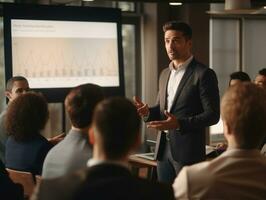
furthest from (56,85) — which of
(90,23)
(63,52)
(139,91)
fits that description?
(139,91)

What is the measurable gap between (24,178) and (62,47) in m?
2.66

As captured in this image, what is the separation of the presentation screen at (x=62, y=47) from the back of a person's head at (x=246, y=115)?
3.34 m

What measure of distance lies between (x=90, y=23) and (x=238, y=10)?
158cm

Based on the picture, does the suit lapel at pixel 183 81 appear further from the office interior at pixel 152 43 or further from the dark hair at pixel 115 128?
the office interior at pixel 152 43

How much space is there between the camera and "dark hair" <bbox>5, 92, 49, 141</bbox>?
3.15m

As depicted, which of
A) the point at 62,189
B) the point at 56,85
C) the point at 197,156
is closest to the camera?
the point at 62,189

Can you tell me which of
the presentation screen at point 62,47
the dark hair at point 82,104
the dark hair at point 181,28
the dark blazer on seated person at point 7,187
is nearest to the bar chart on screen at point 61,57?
the presentation screen at point 62,47

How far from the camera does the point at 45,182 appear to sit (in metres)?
1.76

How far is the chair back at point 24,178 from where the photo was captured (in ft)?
10.0

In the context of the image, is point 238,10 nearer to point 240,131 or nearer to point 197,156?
point 197,156

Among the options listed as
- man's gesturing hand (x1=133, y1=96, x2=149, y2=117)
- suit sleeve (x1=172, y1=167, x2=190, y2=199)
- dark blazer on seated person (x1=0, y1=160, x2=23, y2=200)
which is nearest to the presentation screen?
man's gesturing hand (x1=133, y1=96, x2=149, y2=117)

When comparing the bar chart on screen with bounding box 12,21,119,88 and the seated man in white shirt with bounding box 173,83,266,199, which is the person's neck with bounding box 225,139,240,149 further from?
the bar chart on screen with bounding box 12,21,119,88

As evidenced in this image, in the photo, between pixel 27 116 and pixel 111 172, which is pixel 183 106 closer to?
pixel 27 116

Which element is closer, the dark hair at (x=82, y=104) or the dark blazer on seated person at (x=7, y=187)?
the dark hair at (x=82, y=104)
